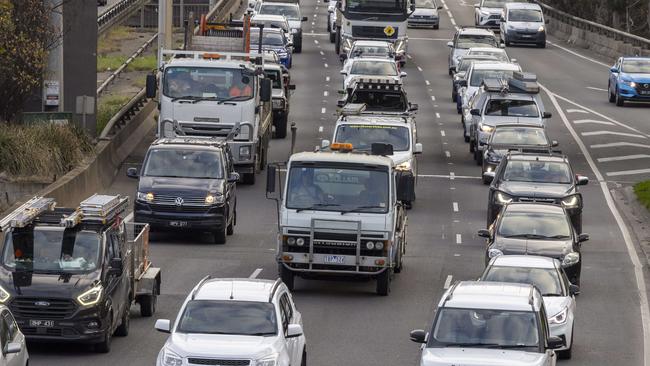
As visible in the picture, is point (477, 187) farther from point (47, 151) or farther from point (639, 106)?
point (639, 106)

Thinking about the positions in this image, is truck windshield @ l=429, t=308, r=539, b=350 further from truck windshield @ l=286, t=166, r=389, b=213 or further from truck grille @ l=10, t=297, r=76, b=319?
truck windshield @ l=286, t=166, r=389, b=213

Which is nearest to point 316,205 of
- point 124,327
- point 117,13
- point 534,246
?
point 534,246

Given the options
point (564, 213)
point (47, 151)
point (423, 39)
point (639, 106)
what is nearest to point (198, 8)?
point (423, 39)

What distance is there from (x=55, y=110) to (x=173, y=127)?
164 inches

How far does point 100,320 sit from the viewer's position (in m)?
21.8

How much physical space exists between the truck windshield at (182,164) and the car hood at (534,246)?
6768mm

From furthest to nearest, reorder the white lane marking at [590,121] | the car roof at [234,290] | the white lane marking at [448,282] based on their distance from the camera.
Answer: the white lane marking at [590,121], the white lane marking at [448,282], the car roof at [234,290]

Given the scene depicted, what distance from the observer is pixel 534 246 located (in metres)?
28.2

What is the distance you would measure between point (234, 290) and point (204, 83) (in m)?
20.3

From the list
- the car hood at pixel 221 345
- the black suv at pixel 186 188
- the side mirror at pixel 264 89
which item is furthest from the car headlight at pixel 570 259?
the side mirror at pixel 264 89

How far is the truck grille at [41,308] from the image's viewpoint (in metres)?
21.6

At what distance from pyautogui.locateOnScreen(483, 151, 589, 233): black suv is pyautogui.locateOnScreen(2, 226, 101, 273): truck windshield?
1235cm

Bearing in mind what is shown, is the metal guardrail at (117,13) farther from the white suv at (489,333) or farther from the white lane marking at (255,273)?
the white suv at (489,333)

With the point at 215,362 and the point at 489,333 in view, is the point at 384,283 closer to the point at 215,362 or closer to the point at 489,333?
the point at 489,333
